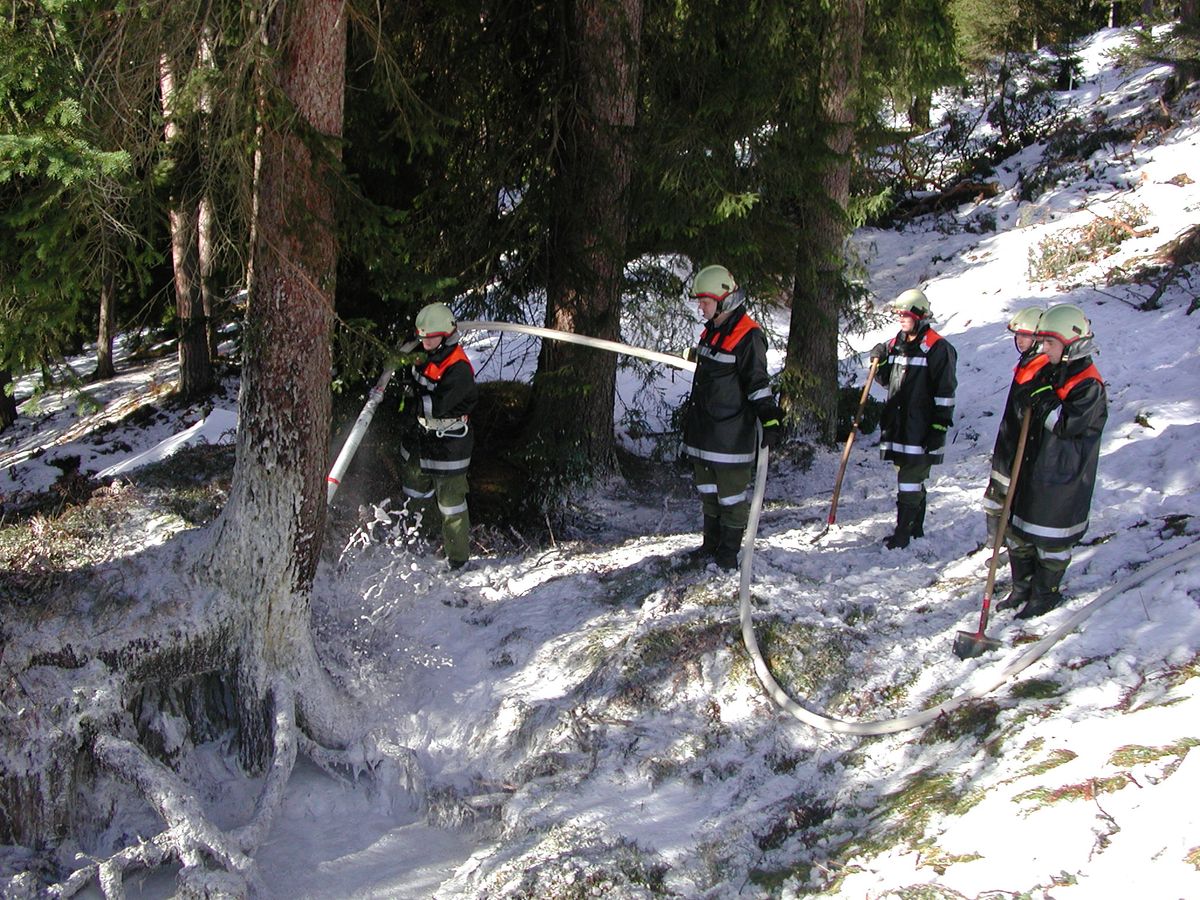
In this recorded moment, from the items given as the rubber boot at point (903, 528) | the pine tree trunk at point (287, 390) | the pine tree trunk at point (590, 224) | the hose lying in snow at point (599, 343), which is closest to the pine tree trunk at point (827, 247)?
the pine tree trunk at point (590, 224)

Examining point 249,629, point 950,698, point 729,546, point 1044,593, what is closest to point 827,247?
point 729,546

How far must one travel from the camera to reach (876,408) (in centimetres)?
1099

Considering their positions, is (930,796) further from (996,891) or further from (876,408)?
(876,408)

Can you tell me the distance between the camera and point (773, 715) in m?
5.47

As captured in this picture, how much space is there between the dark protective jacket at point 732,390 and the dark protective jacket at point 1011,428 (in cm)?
150

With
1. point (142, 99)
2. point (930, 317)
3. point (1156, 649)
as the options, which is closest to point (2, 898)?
point (142, 99)

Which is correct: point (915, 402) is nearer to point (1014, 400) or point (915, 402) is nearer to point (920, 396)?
point (920, 396)

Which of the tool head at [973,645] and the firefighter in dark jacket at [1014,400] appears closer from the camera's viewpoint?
the tool head at [973,645]

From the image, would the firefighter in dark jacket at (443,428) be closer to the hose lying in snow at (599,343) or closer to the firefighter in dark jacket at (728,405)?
the hose lying in snow at (599,343)

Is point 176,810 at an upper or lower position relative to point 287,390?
lower

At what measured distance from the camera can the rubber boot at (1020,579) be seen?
5.87 m

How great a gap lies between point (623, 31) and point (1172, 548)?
5877 mm

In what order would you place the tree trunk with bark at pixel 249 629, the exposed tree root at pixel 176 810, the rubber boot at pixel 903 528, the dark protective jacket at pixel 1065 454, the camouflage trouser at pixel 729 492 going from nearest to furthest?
the exposed tree root at pixel 176 810 → the tree trunk with bark at pixel 249 629 → the dark protective jacket at pixel 1065 454 → the camouflage trouser at pixel 729 492 → the rubber boot at pixel 903 528

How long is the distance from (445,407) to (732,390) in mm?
2195
